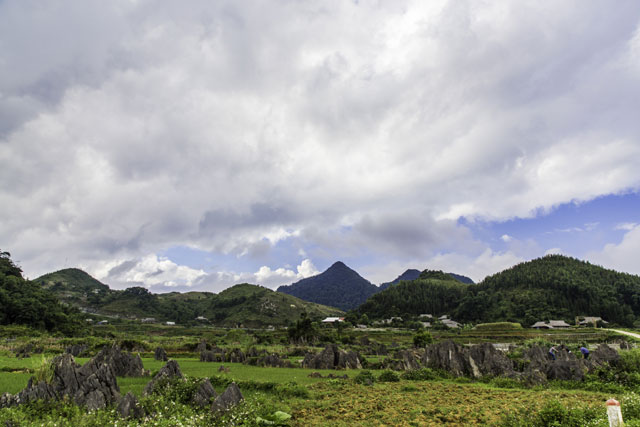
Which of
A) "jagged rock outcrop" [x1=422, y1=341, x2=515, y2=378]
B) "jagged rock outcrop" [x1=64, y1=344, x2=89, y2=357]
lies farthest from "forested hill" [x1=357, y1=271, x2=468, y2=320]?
"jagged rock outcrop" [x1=422, y1=341, x2=515, y2=378]

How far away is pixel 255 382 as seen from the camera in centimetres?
2103

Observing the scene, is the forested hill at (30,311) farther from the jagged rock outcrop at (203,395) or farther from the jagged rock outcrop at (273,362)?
the jagged rock outcrop at (203,395)

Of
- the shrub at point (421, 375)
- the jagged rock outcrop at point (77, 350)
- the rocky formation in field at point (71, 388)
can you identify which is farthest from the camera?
the jagged rock outcrop at point (77, 350)

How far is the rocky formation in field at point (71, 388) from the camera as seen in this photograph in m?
13.3

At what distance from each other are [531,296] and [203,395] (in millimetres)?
145686

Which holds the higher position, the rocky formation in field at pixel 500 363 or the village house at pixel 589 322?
the rocky formation in field at pixel 500 363

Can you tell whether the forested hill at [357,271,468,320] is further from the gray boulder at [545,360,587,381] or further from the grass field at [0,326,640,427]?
the grass field at [0,326,640,427]

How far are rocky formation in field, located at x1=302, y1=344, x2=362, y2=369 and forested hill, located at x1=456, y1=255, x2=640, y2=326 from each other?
97.5 metres

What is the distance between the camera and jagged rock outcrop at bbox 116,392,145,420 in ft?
39.7

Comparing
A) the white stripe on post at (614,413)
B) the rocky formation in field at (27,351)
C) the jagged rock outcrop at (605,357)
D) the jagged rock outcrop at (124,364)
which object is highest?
the white stripe on post at (614,413)

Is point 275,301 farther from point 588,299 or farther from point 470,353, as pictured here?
point 470,353

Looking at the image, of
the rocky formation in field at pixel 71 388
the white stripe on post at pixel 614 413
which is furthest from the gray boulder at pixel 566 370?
the rocky formation in field at pixel 71 388

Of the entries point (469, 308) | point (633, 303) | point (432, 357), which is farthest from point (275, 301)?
point (432, 357)

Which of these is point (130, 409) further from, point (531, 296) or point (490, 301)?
point (490, 301)
